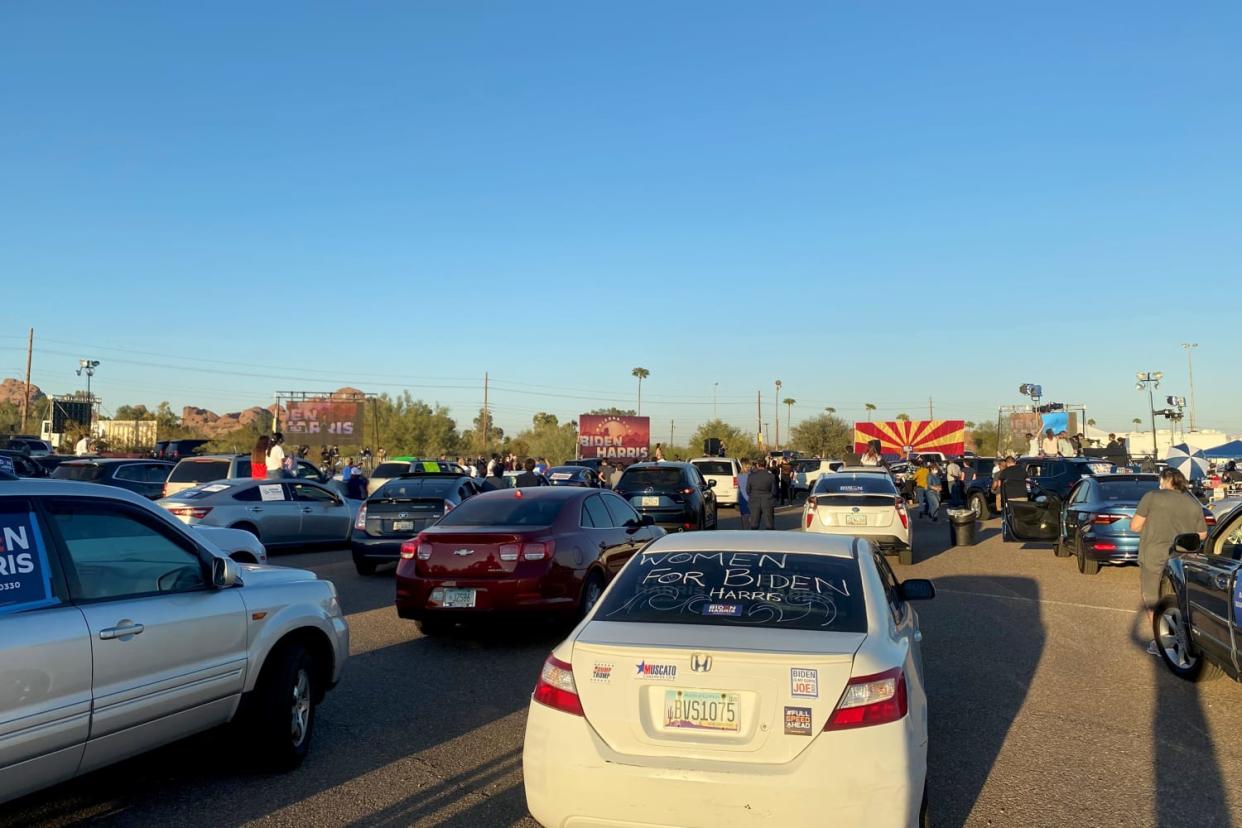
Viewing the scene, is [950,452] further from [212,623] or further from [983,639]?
[212,623]

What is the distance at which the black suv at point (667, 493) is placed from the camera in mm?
18859

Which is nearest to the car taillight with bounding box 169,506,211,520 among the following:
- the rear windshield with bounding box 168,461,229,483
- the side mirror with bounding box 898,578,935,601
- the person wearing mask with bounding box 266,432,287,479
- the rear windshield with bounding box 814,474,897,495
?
the person wearing mask with bounding box 266,432,287,479

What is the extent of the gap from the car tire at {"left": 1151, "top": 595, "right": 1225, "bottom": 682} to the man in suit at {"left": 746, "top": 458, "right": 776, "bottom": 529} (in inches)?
386

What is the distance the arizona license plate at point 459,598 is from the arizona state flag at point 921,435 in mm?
45485

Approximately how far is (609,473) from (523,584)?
2456 centimetres

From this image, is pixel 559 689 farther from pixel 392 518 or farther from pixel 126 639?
pixel 392 518

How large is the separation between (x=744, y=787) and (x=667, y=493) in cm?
1530

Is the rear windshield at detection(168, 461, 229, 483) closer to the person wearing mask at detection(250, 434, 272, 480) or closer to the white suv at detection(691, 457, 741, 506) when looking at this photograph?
the person wearing mask at detection(250, 434, 272, 480)

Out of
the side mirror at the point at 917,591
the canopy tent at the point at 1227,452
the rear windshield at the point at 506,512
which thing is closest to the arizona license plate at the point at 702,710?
the side mirror at the point at 917,591

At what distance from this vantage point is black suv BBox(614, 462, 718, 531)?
61.9 ft

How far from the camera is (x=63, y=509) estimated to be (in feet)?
14.7

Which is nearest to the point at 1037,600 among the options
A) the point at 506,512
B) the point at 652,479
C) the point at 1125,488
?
the point at 1125,488

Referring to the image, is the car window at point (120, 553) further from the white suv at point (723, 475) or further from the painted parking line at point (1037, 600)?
the white suv at point (723, 475)

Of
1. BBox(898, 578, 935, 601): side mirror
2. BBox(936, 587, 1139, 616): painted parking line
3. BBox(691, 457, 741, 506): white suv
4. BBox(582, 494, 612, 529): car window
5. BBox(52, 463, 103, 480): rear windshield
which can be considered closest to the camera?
BBox(898, 578, 935, 601): side mirror
